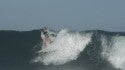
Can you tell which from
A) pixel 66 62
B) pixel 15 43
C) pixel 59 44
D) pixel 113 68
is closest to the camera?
pixel 113 68

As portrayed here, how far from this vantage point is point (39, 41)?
30.3 metres

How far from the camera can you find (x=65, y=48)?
28.5 m

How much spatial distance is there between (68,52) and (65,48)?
1.71 ft

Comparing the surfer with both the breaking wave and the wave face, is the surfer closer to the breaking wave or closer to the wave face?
the wave face

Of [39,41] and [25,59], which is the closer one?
[25,59]

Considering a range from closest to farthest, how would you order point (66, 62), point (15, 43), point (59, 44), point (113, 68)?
point (113, 68) < point (66, 62) < point (59, 44) < point (15, 43)

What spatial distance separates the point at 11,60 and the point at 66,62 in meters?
3.34

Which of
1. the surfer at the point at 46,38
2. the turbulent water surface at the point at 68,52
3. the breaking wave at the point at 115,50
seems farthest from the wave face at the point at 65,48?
the breaking wave at the point at 115,50

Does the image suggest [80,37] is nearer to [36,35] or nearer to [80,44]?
[80,44]

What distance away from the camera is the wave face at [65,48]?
27406 millimetres

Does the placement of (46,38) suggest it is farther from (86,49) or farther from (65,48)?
(86,49)

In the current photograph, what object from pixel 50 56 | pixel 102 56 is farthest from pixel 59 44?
pixel 102 56

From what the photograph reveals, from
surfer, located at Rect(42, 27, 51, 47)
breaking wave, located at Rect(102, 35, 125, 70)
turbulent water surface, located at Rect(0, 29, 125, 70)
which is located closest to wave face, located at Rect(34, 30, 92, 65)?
turbulent water surface, located at Rect(0, 29, 125, 70)

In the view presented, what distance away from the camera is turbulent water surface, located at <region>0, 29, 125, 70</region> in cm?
2600
